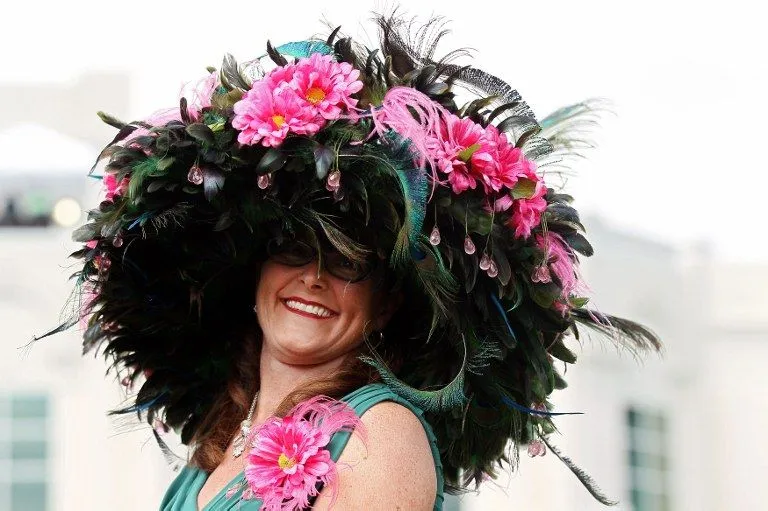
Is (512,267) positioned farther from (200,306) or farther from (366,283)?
(200,306)

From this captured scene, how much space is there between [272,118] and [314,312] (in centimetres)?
41

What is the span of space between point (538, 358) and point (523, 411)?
12 centimetres

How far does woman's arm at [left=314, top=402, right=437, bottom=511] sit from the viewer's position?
2.57m

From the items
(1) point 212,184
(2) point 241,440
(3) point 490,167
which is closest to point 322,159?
(1) point 212,184

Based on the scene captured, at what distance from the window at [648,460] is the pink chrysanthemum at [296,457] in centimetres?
1234

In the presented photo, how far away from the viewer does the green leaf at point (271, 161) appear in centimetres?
266

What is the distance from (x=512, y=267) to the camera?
278cm

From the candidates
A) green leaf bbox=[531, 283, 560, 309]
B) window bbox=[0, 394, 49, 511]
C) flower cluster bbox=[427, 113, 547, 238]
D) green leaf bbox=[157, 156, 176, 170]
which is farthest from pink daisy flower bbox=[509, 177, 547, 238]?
window bbox=[0, 394, 49, 511]

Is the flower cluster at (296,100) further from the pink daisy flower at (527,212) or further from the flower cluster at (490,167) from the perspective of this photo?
the pink daisy flower at (527,212)

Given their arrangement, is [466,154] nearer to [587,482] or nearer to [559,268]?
[559,268]

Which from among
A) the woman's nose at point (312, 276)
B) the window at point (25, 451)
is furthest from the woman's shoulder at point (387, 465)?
the window at point (25, 451)

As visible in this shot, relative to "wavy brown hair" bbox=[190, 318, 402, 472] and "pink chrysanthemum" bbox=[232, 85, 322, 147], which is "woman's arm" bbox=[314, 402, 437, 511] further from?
"pink chrysanthemum" bbox=[232, 85, 322, 147]

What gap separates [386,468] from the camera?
8.54 feet

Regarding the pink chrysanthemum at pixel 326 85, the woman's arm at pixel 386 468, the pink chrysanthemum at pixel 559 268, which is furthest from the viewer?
the pink chrysanthemum at pixel 559 268
